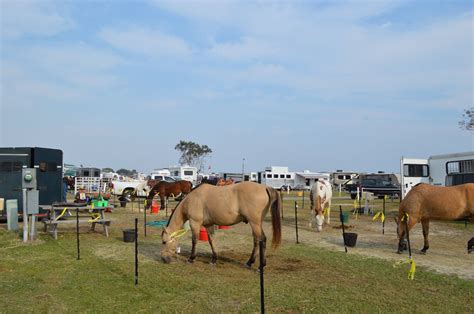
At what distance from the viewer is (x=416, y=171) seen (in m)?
24.3

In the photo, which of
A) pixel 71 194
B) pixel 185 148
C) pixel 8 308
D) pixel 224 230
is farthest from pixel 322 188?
pixel 185 148

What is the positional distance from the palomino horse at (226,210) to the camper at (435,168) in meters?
15.0

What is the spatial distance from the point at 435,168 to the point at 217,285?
20.6m

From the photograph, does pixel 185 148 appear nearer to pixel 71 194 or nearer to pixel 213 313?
pixel 71 194

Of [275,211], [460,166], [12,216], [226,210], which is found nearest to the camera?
[275,211]

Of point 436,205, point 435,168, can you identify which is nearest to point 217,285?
point 436,205

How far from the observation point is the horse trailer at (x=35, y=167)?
17031 mm

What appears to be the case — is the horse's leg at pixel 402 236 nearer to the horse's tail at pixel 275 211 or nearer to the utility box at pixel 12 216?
the horse's tail at pixel 275 211

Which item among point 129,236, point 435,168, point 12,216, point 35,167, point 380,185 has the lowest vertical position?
point 129,236

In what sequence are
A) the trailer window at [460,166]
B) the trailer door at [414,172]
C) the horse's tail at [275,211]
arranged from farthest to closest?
1. the trailer door at [414,172]
2. the trailer window at [460,166]
3. the horse's tail at [275,211]

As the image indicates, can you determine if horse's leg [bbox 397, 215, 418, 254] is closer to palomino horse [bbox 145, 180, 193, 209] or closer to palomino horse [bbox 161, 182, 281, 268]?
palomino horse [bbox 161, 182, 281, 268]

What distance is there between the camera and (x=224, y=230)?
14281mm

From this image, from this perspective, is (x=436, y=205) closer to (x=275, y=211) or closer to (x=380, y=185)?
(x=275, y=211)

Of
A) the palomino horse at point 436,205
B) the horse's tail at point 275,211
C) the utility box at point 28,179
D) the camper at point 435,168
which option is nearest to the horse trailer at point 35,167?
the utility box at point 28,179
